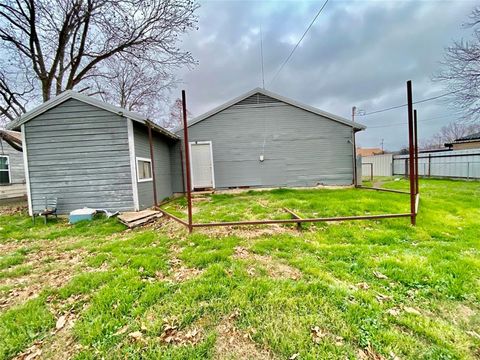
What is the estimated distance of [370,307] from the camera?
226 cm

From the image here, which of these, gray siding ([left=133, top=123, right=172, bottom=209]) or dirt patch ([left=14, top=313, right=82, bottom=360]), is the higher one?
gray siding ([left=133, top=123, right=172, bottom=209])

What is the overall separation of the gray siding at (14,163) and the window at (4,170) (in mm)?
156

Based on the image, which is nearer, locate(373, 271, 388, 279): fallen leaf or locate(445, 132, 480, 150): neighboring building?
locate(373, 271, 388, 279): fallen leaf

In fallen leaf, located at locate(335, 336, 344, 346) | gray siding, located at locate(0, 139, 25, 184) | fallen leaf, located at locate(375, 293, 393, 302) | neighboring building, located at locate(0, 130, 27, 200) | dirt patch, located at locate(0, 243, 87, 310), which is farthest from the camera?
gray siding, located at locate(0, 139, 25, 184)

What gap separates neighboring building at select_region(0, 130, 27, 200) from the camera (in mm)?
11602

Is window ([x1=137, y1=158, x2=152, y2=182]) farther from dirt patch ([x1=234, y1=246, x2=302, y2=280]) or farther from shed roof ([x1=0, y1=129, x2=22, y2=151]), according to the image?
shed roof ([x1=0, y1=129, x2=22, y2=151])

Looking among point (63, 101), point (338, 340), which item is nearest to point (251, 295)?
point (338, 340)

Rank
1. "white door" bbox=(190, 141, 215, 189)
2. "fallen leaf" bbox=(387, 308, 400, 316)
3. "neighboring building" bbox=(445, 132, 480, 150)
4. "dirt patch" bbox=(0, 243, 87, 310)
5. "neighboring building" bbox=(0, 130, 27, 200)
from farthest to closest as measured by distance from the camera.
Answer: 1. "neighboring building" bbox=(445, 132, 480, 150)
2. "neighboring building" bbox=(0, 130, 27, 200)
3. "white door" bbox=(190, 141, 215, 189)
4. "dirt patch" bbox=(0, 243, 87, 310)
5. "fallen leaf" bbox=(387, 308, 400, 316)

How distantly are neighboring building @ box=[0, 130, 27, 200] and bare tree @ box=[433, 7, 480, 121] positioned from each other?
23.6 metres

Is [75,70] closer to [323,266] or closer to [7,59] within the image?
[7,59]

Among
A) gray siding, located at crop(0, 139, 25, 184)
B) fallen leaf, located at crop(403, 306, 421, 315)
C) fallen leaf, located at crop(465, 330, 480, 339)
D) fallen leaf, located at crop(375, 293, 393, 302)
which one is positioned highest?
gray siding, located at crop(0, 139, 25, 184)

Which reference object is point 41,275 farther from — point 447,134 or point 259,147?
point 447,134

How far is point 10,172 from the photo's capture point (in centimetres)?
1205

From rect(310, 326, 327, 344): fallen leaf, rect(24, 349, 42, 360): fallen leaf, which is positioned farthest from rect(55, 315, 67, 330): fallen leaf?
rect(310, 326, 327, 344): fallen leaf
